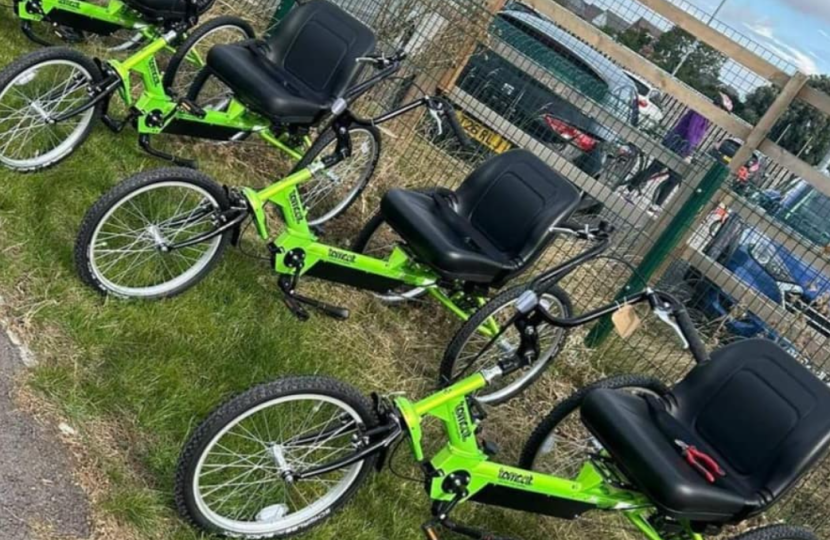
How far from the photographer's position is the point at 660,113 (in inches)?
254

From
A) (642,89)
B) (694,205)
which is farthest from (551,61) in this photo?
(642,89)

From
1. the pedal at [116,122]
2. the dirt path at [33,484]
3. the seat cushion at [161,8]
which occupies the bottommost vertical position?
the dirt path at [33,484]

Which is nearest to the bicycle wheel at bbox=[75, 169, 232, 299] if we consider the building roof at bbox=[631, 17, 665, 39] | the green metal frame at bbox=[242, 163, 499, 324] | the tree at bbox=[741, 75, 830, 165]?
the green metal frame at bbox=[242, 163, 499, 324]

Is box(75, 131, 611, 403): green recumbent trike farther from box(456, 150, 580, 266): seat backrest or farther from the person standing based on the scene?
the person standing

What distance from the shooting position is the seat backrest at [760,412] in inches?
118

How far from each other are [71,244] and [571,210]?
218 centimetres

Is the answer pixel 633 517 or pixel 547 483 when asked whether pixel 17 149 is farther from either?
pixel 633 517

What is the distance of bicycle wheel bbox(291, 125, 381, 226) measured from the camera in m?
4.86

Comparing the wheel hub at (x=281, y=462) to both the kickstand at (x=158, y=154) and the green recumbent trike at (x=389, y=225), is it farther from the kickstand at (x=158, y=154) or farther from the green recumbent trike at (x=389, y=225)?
the kickstand at (x=158, y=154)

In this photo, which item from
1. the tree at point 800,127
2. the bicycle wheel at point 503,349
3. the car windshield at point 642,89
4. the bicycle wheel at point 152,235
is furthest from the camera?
the car windshield at point 642,89

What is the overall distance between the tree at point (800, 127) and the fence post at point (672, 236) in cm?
63

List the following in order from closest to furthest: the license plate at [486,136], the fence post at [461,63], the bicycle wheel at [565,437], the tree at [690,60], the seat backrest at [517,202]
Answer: the bicycle wheel at [565,437] < the seat backrest at [517,202] < the license plate at [486,136] < the fence post at [461,63] < the tree at [690,60]

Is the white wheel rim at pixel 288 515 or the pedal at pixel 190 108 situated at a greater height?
the pedal at pixel 190 108

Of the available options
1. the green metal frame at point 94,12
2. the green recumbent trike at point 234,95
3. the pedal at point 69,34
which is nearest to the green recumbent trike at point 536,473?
the green recumbent trike at point 234,95
